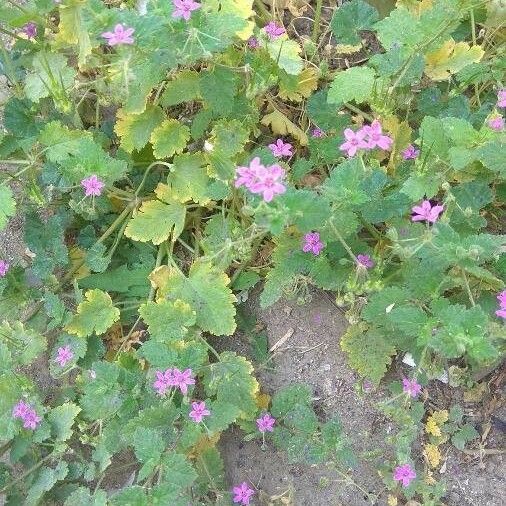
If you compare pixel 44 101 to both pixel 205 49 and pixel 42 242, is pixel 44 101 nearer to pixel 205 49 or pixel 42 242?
pixel 42 242

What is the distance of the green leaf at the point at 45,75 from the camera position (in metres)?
2.46

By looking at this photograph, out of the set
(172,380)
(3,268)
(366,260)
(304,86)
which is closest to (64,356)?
(3,268)

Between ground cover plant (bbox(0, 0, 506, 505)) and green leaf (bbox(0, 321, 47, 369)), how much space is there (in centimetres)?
1

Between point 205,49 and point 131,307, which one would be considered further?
point 131,307

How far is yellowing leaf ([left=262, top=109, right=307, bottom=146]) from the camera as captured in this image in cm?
275

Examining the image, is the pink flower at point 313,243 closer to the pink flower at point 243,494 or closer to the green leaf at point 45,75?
the pink flower at point 243,494

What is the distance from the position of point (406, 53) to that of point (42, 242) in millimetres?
1424

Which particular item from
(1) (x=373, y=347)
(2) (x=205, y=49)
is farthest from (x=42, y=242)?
(1) (x=373, y=347)

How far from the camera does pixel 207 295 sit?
8.24ft

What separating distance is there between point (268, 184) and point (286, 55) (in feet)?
2.80

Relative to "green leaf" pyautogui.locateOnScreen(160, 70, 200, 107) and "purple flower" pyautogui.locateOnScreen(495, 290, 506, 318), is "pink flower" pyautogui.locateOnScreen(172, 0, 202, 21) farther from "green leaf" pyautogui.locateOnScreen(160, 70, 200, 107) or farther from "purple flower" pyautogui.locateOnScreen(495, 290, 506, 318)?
"purple flower" pyautogui.locateOnScreen(495, 290, 506, 318)

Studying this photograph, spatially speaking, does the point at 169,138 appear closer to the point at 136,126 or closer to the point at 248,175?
the point at 136,126

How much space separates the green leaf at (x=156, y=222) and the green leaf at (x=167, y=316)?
0.89 feet

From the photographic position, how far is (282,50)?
245cm
